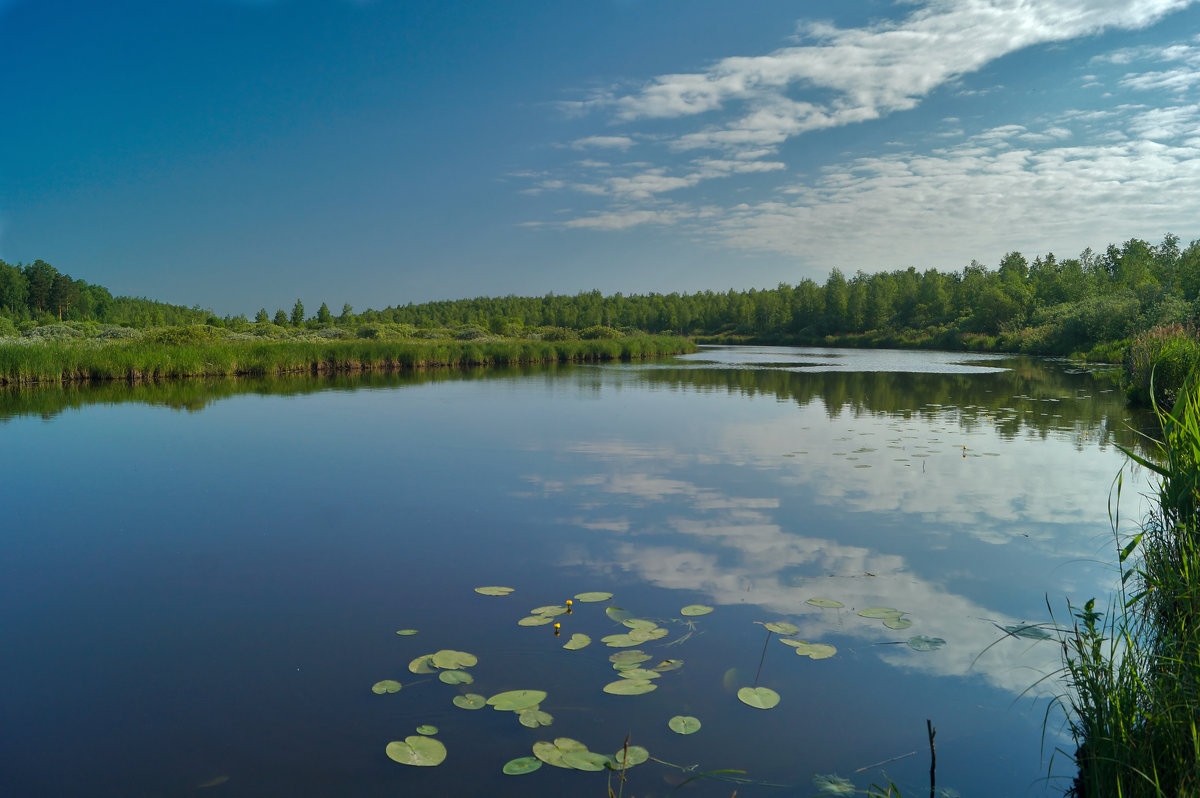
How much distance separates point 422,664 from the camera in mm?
3566

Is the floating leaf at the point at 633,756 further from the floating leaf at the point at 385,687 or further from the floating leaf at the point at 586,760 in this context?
the floating leaf at the point at 385,687

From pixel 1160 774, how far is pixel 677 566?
10.1ft

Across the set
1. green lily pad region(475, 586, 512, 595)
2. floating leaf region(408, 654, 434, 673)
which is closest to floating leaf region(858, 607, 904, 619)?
green lily pad region(475, 586, 512, 595)

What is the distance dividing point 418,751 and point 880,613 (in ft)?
9.18

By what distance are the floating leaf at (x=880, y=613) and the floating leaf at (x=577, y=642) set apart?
170 cm

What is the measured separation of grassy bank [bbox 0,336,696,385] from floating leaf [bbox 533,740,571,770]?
22.9m

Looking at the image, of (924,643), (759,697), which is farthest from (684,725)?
(924,643)

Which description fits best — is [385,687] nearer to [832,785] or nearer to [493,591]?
[493,591]

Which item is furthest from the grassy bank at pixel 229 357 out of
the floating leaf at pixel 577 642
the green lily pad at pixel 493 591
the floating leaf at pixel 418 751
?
the floating leaf at pixel 418 751

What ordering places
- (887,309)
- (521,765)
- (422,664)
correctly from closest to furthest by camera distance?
(521,765), (422,664), (887,309)

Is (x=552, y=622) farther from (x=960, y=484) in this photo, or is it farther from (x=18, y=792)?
(x=960, y=484)

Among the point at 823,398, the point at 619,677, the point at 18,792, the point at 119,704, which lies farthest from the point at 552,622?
the point at 823,398

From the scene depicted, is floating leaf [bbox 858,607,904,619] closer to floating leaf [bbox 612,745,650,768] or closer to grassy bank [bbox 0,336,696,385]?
floating leaf [bbox 612,745,650,768]

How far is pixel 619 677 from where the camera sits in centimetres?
345
